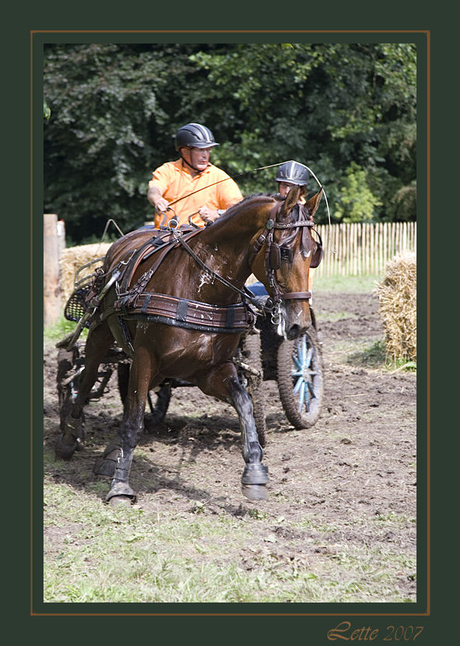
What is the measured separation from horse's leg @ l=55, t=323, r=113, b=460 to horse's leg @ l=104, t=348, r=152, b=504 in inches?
34.5

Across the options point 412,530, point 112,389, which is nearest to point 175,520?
point 412,530

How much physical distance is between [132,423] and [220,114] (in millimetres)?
17636

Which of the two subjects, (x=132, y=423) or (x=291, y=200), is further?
(x=132, y=423)

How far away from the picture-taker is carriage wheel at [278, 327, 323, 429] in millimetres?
6742

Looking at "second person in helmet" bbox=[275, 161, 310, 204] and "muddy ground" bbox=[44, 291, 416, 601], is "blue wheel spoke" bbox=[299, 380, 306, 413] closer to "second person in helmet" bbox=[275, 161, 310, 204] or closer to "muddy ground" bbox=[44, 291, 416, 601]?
"muddy ground" bbox=[44, 291, 416, 601]

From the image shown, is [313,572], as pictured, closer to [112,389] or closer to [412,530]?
[412,530]

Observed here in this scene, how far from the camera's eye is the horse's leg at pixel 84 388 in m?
5.95

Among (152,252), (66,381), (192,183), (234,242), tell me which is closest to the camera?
(234,242)

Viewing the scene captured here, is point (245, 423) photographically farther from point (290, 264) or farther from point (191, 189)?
point (191, 189)

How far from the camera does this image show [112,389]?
8.91 meters

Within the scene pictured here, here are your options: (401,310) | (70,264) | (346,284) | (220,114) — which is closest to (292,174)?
(401,310)

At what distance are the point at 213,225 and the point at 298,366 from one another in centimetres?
265

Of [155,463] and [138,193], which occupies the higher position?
[138,193]

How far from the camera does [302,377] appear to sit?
7.29 m
